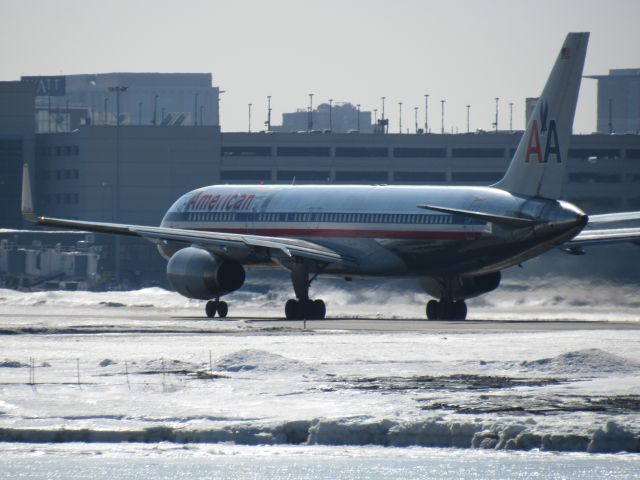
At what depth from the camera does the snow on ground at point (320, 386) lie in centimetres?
2634

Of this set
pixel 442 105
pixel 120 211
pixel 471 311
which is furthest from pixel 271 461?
pixel 442 105

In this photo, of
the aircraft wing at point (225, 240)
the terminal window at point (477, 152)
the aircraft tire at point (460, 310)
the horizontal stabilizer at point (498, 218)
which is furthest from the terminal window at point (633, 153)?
the horizontal stabilizer at point (498, 218)

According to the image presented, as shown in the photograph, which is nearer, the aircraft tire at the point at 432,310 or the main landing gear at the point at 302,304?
the main landing gear at the point at 302,304

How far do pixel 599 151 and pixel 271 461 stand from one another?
131 metres

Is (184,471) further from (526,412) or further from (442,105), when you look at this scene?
(442,105)

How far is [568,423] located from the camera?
26.3 m

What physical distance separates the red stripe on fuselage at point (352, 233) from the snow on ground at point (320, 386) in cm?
592

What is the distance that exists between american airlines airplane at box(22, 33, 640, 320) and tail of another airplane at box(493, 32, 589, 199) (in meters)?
0.04

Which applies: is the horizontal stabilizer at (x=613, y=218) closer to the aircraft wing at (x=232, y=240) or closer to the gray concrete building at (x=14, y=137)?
the aircraft wing at (x=232, y=240)

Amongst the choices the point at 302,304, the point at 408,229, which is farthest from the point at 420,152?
the point at 302,304

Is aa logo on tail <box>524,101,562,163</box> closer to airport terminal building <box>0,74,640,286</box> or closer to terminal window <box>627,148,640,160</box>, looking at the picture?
airport terminal building <box>0,74,640,286</box>

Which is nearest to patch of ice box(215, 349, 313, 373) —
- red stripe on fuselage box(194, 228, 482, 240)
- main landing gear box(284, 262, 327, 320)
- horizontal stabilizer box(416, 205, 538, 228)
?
horizontal stabilizer box(416, 205, 538, 228)

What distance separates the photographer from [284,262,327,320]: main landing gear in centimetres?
5647

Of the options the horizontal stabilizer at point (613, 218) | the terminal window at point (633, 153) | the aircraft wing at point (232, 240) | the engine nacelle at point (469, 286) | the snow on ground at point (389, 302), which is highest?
the terminal window at point (633, 153)
